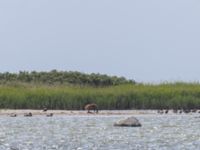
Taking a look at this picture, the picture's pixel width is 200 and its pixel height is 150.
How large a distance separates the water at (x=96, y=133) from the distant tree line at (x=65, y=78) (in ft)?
64.4

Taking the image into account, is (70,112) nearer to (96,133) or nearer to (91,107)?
(91,107)

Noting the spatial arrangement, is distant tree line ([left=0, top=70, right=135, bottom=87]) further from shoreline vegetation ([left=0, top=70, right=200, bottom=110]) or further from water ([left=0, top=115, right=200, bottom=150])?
water ([left=0, top=115, right=200, bottom=150])

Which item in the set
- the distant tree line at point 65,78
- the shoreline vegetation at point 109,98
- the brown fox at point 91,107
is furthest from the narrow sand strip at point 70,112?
the distant tree line at point 65,78

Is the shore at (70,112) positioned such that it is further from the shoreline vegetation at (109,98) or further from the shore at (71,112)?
the shoreline vegetation at (109,98)

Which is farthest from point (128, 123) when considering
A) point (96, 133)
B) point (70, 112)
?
point (70, 112)

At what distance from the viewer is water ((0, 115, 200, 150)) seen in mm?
26578

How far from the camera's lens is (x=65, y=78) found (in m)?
62.3

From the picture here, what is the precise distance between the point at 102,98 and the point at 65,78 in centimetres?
1580

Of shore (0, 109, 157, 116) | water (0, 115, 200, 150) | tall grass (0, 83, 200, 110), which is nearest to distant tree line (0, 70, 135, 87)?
tall grass (0, 83, 200, 110)

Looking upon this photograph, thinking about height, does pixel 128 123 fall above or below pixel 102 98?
below

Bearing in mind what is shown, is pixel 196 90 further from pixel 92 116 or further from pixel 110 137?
pixel 110 137

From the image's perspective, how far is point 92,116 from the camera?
134 feet

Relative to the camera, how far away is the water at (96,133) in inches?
1046

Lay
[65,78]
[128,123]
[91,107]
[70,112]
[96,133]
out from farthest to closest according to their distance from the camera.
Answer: [65,78] → [91,107] → [70,112] → [128,123] → [96,133]
